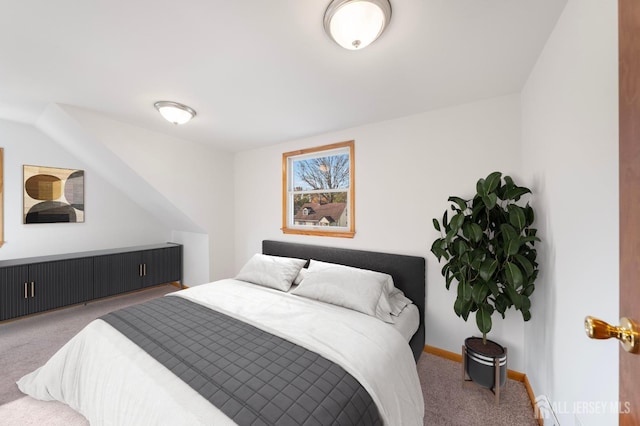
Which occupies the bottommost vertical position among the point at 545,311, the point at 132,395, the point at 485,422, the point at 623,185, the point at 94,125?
the point at 485,422

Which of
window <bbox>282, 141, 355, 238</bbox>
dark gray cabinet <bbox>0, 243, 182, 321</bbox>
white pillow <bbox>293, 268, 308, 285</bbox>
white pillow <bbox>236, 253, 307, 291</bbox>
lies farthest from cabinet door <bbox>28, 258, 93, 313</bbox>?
white pillow <bbox>293, 268, 308, 285</bbox>

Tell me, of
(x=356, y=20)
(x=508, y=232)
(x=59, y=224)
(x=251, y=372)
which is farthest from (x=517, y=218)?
(x=59, y=224)

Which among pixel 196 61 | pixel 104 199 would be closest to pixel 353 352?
pixel 196 61

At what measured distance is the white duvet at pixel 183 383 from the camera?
1209 mm

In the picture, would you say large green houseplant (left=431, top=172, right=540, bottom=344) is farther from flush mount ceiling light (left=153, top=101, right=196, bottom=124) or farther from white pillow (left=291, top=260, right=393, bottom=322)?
flush mount ceiling light (left=153, top=101, right=196, bottom=124)

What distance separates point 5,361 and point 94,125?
2.29m

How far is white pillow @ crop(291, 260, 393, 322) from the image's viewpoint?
2131mm

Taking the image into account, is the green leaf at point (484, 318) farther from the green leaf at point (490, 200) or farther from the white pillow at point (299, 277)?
the white pillow at point (299, 277)

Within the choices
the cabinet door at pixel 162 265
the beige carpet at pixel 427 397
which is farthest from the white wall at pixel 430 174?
the cabinet door at pixel 162 265

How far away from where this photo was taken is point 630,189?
1.94ft

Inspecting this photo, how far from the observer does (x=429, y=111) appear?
244 cm

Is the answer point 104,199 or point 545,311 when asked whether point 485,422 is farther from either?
point 104,199

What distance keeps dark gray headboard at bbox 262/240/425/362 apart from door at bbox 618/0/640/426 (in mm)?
1733

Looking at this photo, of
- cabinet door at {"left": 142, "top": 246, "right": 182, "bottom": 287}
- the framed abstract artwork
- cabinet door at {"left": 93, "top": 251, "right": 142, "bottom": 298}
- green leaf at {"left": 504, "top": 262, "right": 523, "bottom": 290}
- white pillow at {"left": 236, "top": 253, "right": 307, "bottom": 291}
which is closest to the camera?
green leaf at {"left": 504, "top": 262, "right": 523, "bottom": 290}
